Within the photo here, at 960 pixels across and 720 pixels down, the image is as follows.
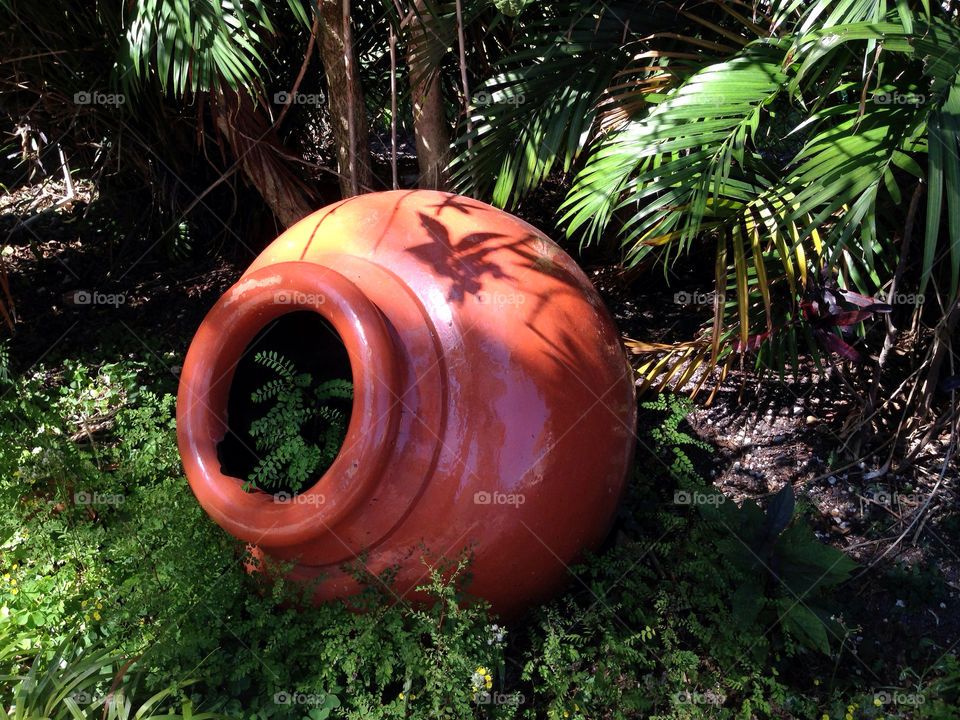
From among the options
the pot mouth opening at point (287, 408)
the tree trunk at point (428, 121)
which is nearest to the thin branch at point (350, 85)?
the tree trunk at point (428, 121)

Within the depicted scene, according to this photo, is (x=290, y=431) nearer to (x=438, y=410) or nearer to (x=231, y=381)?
(x=231, y=381)

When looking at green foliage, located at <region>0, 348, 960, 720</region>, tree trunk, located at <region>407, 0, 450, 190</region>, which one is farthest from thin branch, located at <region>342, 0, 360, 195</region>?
green foliage, located at <region>0, 348, 960, 720</region>

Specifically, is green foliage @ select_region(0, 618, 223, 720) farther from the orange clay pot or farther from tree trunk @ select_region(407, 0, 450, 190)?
tree trunk @ select_region(407, 0, 450, 190)

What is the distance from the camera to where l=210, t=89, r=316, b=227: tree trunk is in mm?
3119

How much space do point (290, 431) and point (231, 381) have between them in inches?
8.7

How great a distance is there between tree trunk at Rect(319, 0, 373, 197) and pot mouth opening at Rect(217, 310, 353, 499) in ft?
2.49

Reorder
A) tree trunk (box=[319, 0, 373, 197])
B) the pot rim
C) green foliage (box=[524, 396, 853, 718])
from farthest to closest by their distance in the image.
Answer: tree trunk (box=[319, 0, 373, 197])
green foliage (box=[524, 396, 853, 718])
the pot rim

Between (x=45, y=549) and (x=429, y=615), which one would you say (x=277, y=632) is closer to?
(x=429, y=615)

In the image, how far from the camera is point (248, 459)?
219 centimetres

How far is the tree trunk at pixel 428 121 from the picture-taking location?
2.91 m

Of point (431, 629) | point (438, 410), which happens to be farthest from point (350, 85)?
point (431, 629)

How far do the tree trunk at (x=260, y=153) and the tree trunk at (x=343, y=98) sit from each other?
25 centimetres

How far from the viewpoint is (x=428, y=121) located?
309 centimetres

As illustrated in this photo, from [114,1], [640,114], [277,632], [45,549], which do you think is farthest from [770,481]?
[114,1]
